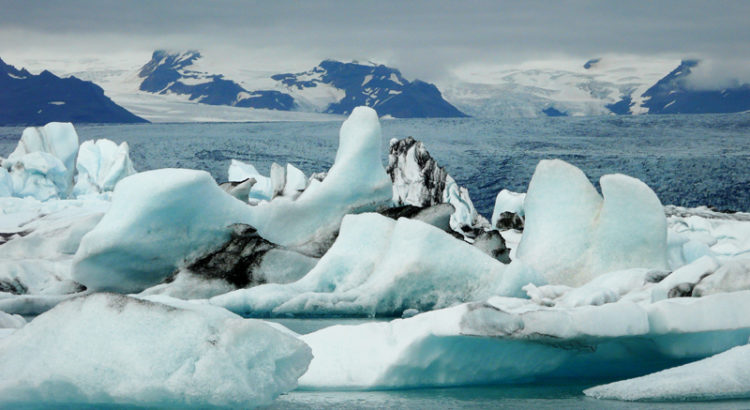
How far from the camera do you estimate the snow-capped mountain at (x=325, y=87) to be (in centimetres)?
11839

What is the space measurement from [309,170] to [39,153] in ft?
69.2

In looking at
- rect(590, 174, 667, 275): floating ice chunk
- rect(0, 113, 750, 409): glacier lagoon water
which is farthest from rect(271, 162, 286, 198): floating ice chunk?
rect(0, 113, 750, 409): glacier lagoon water

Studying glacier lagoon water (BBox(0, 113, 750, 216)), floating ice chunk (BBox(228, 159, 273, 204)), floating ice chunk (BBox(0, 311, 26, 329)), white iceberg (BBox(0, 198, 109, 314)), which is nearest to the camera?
floating ice chunk (BBox(0, 311, 26, 329))

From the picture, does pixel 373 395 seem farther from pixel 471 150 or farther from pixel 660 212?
pixel 471 150

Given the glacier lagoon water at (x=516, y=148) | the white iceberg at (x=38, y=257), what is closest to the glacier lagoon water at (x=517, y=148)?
the glacier lagoon water at (x=516, y=148)

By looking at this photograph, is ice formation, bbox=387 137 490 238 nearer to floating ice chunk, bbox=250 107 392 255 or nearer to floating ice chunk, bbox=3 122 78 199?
floating ice chunk, bbox=250 107 392 255

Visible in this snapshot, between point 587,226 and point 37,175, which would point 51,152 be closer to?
point 37,175

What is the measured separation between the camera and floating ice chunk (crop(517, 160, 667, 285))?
1123cm

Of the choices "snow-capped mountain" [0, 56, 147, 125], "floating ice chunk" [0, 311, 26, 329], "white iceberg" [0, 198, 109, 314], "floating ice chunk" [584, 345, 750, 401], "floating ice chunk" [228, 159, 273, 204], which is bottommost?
"snow-capped mountain" [0, 56, 147, 125]

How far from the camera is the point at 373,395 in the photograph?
5.22 metres

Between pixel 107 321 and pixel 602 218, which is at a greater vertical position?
pixel 107 321

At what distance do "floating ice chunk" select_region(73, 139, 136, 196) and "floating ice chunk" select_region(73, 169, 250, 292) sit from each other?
42.9 feet

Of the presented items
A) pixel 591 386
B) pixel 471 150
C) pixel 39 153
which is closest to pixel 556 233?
pixel 591 386

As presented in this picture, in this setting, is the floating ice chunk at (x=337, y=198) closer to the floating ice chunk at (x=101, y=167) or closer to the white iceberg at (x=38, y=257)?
the white iceberg at (x=38, y=257)
